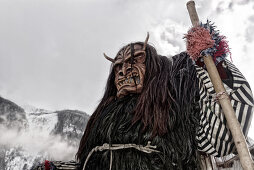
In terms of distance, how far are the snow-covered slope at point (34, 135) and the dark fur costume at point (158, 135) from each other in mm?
81014

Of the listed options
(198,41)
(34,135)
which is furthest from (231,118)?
(34,135)

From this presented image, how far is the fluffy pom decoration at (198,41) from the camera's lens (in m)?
1.72

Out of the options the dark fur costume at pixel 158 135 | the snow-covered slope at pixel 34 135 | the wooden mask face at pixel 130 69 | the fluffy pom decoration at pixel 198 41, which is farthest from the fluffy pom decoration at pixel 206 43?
the snow-covered slope at pixel 34 135

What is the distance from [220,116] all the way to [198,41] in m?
0.55

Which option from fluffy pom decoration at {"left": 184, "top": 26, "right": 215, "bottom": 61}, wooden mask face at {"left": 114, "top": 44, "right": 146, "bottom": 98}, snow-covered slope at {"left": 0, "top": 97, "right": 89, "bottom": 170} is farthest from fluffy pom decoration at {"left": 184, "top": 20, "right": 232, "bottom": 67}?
snow-covered slope at {"left": 0, "top": 97, "right": 89, "bottom": 170}

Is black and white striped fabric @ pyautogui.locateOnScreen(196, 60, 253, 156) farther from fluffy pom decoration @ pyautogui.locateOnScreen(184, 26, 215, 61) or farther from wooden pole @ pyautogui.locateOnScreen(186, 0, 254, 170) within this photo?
fluffy pom decoration @ pyautogui.locateOnScreen(184, 26, 215, 61)

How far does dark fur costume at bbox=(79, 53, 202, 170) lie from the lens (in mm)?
1728

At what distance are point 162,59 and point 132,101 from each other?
2.04 ft

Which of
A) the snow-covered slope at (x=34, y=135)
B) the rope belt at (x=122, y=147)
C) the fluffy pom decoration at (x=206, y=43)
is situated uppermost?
the snow-covered slope at (x=34, y=135)

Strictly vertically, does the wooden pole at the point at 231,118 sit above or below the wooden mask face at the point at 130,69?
below

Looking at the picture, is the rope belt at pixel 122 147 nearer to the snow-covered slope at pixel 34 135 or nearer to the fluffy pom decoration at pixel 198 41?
the fluffy pom decoration at pixel 198 41

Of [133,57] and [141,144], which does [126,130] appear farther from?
[133,57]

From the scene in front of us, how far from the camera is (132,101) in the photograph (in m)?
2.16

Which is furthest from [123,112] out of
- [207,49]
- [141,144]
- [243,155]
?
[243,155]
